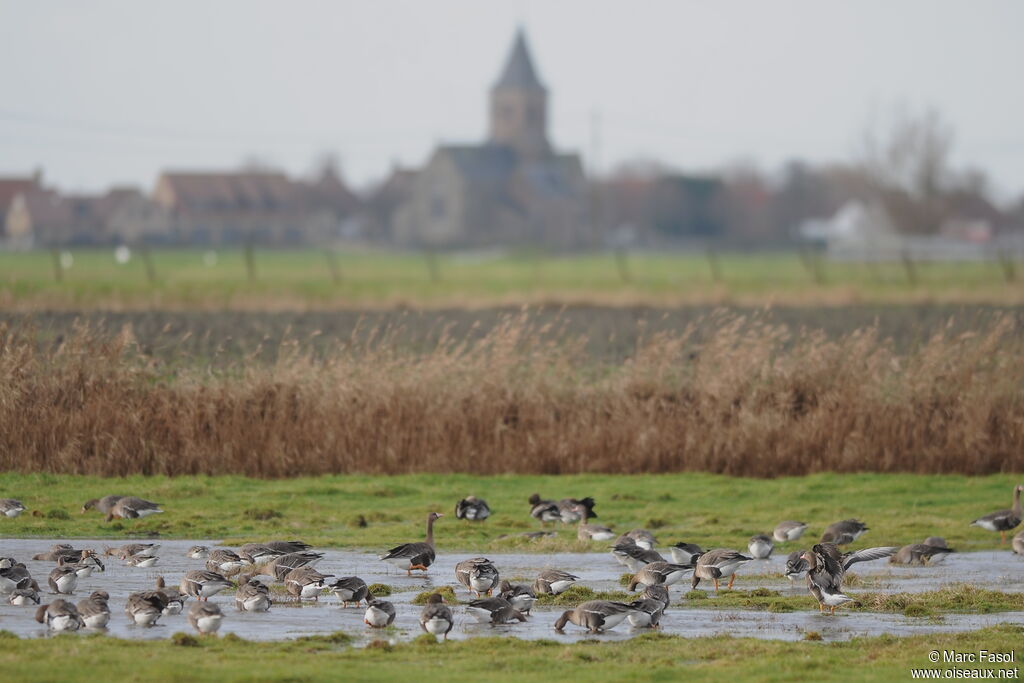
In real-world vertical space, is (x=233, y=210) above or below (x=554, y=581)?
above

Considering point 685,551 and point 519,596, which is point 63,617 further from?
point 685,551

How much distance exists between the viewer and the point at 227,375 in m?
25.0

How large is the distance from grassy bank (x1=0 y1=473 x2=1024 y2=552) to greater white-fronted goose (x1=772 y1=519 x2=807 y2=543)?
58 centimetres

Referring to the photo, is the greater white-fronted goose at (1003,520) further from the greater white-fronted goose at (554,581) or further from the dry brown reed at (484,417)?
the greater white-fronted goose at (554,581)

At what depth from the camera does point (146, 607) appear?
13398mm

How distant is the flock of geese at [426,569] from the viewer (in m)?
13.4

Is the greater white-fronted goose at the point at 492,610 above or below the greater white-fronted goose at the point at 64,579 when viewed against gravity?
below

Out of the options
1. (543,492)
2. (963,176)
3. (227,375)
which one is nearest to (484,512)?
(543,492)

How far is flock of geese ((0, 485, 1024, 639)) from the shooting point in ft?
44.1

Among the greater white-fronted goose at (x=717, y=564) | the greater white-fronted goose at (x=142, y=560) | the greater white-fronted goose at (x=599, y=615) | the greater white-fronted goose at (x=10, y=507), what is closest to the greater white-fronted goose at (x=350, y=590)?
the greater white-fronted goose at (x=599, y=615)

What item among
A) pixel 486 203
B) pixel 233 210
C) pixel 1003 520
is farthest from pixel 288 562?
pixel 233 210

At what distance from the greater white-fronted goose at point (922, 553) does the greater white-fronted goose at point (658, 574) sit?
392 centimetres

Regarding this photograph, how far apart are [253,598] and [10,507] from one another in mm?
6637

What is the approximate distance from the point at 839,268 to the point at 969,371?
6274 cm
